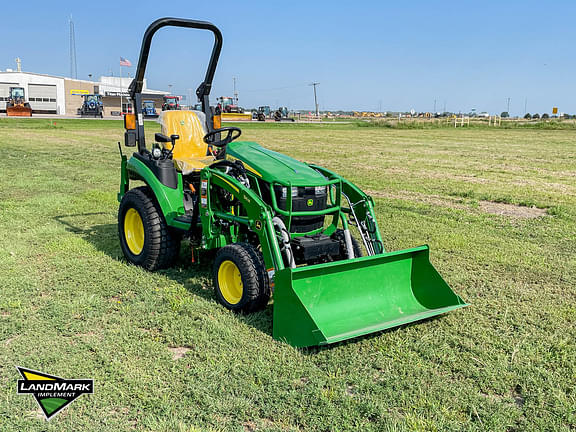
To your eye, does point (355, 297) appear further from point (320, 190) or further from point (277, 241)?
point (320, 190)

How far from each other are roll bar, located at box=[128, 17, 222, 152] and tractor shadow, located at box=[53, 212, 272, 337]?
1274 mm

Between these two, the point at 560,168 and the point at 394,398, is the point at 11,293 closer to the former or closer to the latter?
the point at 394,398

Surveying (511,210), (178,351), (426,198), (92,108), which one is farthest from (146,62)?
(92,108)

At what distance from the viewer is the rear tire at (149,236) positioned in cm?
522

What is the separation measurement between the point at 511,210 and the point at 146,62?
6.27m

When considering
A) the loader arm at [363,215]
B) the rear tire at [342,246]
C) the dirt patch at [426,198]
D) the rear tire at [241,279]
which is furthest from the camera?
the dirt patch at [426,198]

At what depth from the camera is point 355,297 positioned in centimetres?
413

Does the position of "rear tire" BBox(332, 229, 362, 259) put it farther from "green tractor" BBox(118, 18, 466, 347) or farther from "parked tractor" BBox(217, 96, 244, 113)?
"parked tractor" BBox(217, 96, 244, 113)

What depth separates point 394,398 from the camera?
123 inches

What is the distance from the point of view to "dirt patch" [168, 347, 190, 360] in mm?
3620

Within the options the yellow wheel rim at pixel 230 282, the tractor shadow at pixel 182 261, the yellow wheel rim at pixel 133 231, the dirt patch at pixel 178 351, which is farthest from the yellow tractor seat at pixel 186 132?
the dirt patch at pixel 178 351

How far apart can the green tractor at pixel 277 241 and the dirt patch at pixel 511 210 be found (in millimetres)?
4475

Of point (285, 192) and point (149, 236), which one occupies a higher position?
point (285, 192)

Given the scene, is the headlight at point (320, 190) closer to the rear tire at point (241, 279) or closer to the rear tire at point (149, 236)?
the rear tire at point (241, 279)
